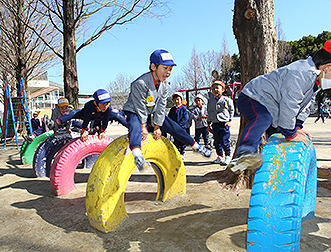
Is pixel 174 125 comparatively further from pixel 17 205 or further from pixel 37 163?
pixel 37 163

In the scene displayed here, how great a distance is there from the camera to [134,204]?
369cm

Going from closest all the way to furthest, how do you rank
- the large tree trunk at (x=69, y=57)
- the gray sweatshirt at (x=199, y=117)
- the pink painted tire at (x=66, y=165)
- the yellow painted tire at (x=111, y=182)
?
the yellow painted tire at (x=111, y=182), the pink painted tire at (x=66, y=165), the large tree trunk at (x=69, y=57), the gray sweatshirt at (x=199, y=117)

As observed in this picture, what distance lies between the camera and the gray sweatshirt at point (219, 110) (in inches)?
246

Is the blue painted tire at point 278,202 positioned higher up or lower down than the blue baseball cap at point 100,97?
lower down

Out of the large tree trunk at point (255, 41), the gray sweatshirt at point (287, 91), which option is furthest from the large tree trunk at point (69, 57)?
the gray sweatshirt at point (287, 91)

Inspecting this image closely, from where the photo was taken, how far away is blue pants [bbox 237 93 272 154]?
1924mm

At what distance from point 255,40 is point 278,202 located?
3170 mm

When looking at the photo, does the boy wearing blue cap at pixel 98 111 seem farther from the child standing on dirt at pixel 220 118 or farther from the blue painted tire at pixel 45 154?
the child standing on dirt at pixel 220 118

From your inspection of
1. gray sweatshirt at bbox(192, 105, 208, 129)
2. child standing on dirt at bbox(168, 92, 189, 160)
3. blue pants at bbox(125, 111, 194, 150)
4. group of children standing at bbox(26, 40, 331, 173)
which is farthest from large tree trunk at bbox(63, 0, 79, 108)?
blue pants at bbox(125, 111, 194, 150)

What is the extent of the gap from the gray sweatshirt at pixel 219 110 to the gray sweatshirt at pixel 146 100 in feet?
10.6

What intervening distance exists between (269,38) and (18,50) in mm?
16586

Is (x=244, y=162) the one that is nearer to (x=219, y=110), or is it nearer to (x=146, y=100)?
(x=146, y=100)

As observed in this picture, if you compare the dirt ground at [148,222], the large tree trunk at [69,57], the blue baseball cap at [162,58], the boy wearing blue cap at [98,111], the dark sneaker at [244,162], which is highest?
the large tree trunk at [69,57]

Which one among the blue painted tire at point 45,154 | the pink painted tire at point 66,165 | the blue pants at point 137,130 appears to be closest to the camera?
the blue pants at point 137,130
